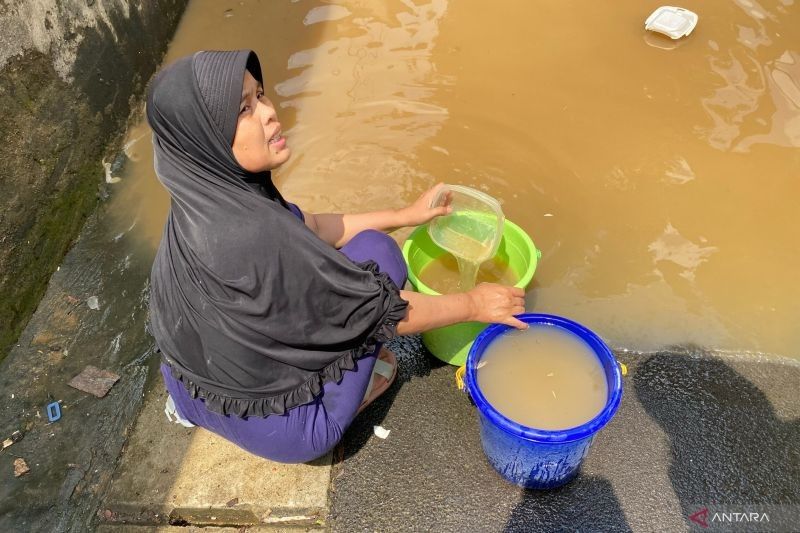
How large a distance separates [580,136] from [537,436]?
2377 millimetres

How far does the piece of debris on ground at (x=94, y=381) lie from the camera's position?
2688mm

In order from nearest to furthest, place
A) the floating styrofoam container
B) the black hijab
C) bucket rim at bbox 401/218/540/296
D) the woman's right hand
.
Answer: the black hijab < the woman's right hand < bucket rim at bbox 401/218/540/296 < the floating styrofoam container

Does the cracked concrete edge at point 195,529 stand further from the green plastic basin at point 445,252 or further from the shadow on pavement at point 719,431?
the shadow on pavement at point 719,431

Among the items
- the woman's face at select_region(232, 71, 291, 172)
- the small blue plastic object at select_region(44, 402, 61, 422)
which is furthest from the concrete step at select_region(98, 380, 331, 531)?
the woman's face at select_region(232, 71, 291, 172)

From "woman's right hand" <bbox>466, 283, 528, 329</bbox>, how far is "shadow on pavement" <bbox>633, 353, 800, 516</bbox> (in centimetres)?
78

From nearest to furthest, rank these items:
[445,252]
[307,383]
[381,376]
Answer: [307,383] < [381,376] < [445,252]

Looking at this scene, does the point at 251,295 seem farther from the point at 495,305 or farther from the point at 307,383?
the point at 495,305

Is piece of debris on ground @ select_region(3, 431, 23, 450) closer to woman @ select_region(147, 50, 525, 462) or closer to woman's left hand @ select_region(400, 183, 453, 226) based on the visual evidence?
woman @ select_region(147, 50, 525, 462)

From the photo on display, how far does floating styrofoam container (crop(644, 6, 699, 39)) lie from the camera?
4.20 metres

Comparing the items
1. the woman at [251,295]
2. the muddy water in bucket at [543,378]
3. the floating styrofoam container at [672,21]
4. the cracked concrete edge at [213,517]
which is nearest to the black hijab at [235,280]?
the woman at [251,295]

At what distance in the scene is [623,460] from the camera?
232 cm

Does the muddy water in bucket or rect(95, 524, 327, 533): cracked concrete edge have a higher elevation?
the muddy water in bucket

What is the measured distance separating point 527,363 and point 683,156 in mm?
2080

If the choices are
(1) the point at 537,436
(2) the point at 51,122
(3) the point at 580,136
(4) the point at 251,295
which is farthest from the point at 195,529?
(3) the point at 580,136
